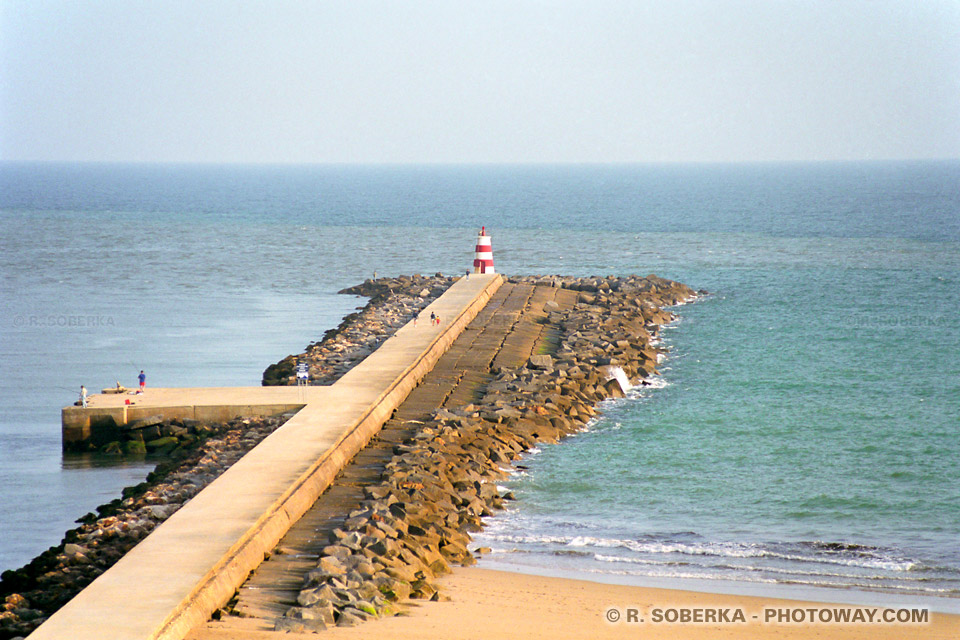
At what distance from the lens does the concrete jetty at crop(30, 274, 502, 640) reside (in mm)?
10305

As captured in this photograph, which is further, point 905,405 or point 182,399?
point 905,405

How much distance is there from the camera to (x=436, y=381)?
22281 mm

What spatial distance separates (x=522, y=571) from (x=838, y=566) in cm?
391

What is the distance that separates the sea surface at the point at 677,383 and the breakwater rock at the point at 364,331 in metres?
0.99

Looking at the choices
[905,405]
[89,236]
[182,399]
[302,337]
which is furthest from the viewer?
[89,236]

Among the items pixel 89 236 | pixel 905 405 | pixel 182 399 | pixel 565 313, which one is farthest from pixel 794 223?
pixel 182 399

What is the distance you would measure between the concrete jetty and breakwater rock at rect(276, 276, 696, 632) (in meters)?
0.74

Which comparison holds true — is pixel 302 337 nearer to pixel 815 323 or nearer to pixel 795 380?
pixel 795 380

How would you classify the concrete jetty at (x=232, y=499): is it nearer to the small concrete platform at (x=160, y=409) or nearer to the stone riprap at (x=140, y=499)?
the small concrete platform at (x=160, y=409)

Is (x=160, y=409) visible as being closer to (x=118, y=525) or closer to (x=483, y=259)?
(x=118, y=525)
